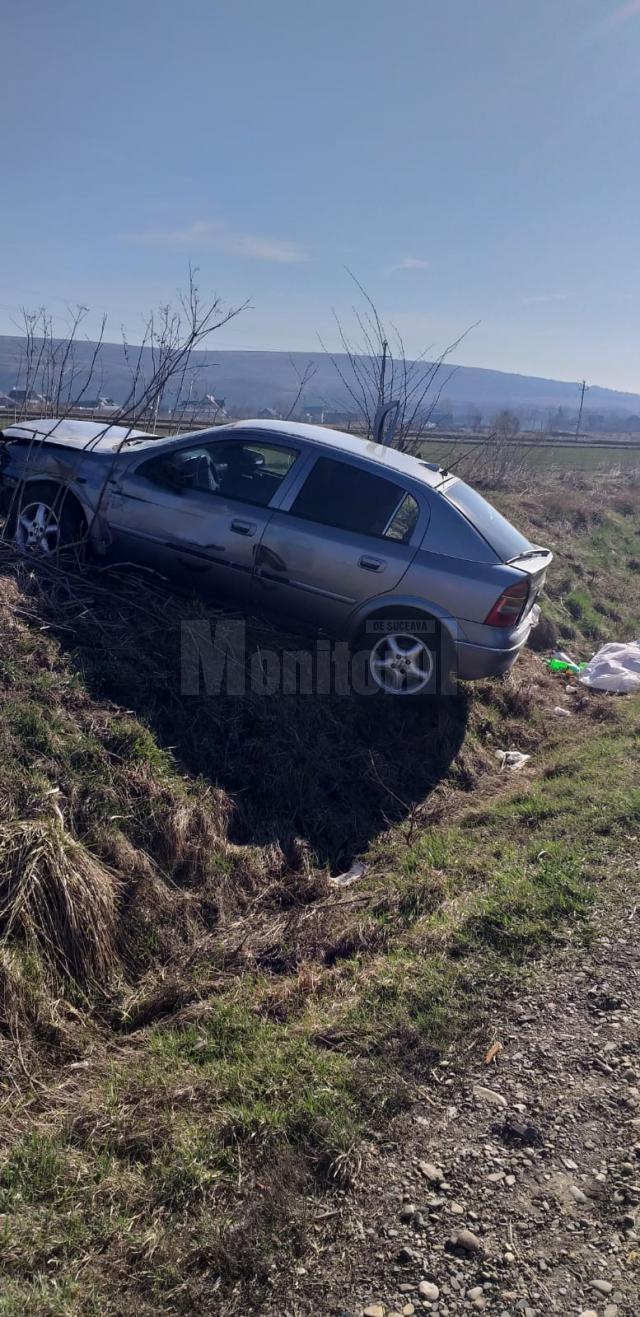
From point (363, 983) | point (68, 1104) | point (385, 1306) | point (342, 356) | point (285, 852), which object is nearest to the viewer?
point (385, 1306)

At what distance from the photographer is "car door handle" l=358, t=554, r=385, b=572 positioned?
6441 millimetres

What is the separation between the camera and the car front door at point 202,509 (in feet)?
22.2

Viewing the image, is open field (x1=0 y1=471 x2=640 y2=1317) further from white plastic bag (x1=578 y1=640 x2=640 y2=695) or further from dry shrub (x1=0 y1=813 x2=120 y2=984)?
white plastic bag (x1=578 y1=640 x2=640 y2=695)

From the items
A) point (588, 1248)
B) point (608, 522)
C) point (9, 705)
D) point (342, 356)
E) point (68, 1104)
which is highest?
point (342, 356)

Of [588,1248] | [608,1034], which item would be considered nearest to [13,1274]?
[588,1248]

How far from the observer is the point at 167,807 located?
498cm

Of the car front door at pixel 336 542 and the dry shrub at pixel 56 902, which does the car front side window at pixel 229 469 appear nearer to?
the car front door at pixel 336 542

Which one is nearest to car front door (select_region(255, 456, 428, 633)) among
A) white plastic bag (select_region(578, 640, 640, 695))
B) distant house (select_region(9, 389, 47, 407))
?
white plastic bag (select_region(578, 640, 640, 695))

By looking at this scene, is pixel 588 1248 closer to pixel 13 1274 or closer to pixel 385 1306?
pixel 385 1306

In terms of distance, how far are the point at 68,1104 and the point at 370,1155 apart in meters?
1.16

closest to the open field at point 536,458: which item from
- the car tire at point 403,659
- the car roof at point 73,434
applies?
the car roof at point 73,434

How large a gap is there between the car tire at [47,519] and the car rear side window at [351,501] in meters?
1.85

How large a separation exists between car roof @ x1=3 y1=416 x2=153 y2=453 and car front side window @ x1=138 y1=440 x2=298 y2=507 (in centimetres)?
72

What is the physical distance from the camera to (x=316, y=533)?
6582 mm
